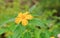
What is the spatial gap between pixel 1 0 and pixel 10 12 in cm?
24

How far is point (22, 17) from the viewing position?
4.08 feet

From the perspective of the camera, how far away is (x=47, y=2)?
304 centimetres

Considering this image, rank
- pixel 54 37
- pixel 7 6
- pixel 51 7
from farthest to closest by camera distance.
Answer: pixel 51 7 → pixel 7 6 → pixel 54 37

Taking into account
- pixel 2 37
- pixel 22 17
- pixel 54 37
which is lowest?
pixel 2 37

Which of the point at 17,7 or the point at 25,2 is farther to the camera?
the point at 25,2

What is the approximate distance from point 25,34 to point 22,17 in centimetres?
13

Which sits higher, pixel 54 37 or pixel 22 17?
pixel 22 17

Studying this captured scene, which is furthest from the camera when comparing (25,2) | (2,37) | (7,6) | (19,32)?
(25,2)

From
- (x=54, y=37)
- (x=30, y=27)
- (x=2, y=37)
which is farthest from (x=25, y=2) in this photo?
(x=30, y=27)

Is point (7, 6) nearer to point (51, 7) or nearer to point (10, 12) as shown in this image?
point (10, 12)

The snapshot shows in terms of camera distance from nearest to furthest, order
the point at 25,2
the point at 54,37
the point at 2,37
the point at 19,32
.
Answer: the point at 19,32, the point at 54,37, the point at 2,37, the point at 25,2

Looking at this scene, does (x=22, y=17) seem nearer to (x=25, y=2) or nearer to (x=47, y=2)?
(x=47, y=2)

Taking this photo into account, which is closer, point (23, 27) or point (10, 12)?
point (23, 27)

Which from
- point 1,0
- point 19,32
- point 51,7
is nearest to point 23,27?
point 19,32
